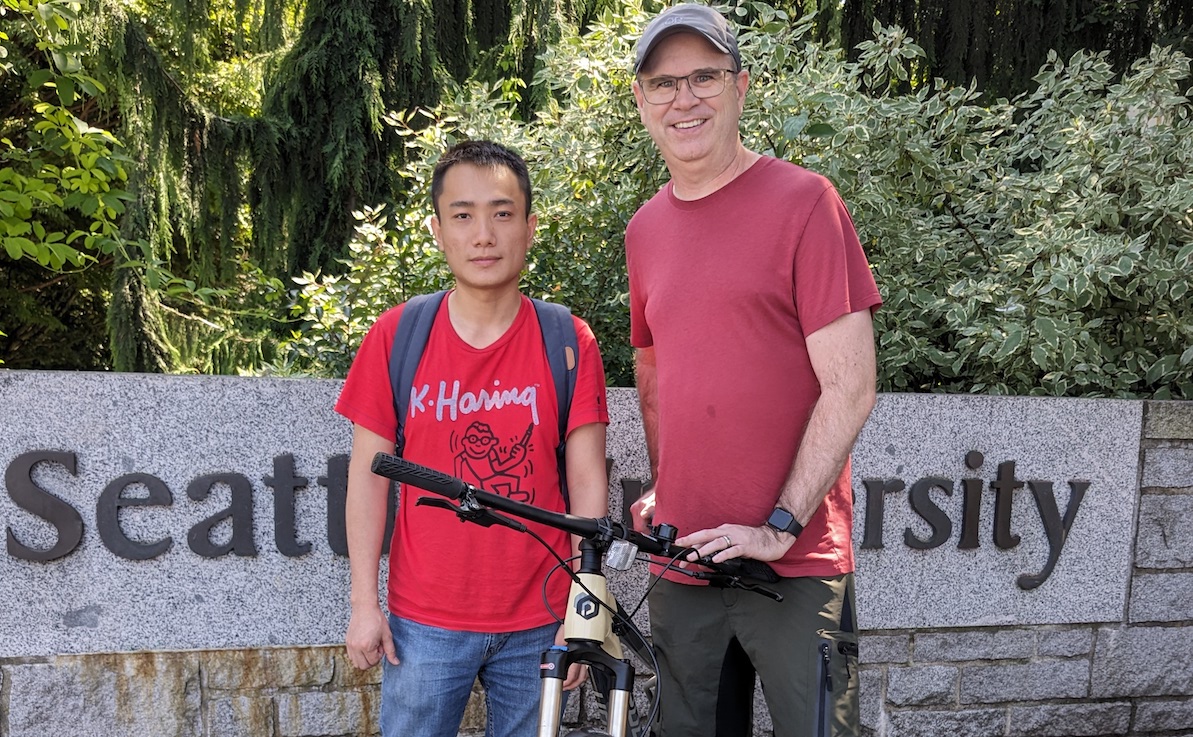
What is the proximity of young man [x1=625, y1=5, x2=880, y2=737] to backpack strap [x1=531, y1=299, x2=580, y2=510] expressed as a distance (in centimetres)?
21

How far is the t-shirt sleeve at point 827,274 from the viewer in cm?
195

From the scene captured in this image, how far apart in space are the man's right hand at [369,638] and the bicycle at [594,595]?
0.61 meters

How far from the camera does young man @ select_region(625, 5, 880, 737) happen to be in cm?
196

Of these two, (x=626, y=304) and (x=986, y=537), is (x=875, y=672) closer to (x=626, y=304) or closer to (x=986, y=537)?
(x=986, y=537)

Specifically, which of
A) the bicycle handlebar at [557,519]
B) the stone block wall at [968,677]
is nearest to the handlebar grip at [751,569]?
the bicycle handlebar at [557,519]

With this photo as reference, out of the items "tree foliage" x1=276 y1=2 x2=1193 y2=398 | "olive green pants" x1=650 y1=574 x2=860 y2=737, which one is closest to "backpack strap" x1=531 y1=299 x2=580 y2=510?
"olive green pants" x1=650 y1=574 x2=860 y2=737

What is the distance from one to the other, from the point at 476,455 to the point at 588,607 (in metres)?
0.59

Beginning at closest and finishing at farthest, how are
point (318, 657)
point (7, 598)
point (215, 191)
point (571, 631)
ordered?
point (571, 631)
point (7, 598)
point (318, 657)
point (215, 191)

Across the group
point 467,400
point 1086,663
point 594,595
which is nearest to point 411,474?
point 594,595

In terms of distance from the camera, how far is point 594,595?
1.68 metres

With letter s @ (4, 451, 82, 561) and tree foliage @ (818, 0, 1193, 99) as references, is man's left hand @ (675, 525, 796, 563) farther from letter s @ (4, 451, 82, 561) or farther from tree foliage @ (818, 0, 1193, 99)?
tree foliage @ (818, 0, 1193, 99)

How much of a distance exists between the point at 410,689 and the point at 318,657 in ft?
3.49

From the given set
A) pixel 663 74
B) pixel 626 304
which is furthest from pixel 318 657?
pixel 663 74

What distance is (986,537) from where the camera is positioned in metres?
3.47
